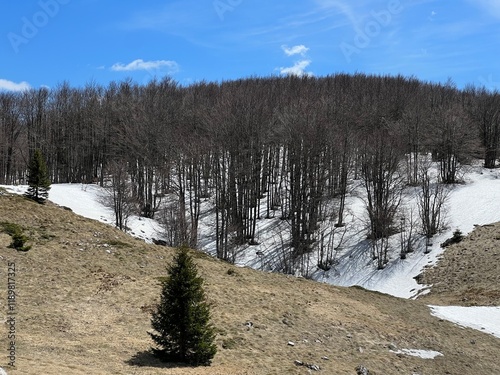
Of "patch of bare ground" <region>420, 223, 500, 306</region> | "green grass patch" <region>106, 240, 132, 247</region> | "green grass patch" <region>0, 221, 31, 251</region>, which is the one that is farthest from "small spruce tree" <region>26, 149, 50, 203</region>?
"patch of bare ground" <region>420, 223, 500, 306</region>

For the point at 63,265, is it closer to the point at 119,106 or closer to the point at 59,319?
the point at 59,319

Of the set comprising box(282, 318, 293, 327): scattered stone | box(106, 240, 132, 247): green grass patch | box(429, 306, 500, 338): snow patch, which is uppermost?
box(106, 240, 132, 247): green grass patch

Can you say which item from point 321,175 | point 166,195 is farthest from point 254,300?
point 166,195

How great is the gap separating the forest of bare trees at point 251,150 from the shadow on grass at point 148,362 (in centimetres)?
2360

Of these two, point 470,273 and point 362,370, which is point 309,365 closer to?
point 362,370

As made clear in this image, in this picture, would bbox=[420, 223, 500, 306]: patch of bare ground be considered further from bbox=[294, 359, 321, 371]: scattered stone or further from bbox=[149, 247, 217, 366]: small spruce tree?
bbox=[149, 247, 217, 366]: small spruce tree

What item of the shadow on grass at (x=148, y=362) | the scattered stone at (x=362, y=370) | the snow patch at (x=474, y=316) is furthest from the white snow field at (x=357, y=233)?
the shadow on grass at (x=148, y=362)

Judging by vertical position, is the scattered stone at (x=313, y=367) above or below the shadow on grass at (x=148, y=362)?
below

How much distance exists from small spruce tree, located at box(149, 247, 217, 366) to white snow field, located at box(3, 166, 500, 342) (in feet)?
87.0

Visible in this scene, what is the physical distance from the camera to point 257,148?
52156mm

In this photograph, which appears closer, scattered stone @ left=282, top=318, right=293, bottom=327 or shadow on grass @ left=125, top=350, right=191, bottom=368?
shadow on grass @ left=125, top=350, right=191, bottom=368

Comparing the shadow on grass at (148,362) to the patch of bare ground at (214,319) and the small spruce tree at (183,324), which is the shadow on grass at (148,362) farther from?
the small spruce tree at (183,324)

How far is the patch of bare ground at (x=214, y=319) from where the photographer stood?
1231 cm

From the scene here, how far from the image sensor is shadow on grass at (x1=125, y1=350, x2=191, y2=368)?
11570mm
